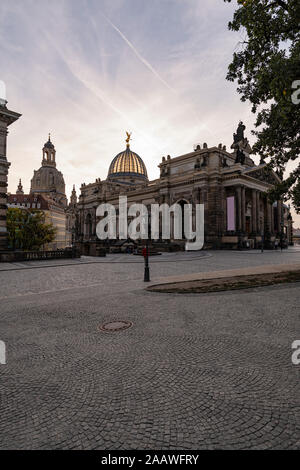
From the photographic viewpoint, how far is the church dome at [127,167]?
3241 inches

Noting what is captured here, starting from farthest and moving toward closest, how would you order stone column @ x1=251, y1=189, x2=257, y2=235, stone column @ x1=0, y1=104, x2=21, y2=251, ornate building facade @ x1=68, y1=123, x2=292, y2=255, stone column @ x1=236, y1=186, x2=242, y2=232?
stone column @ x1=251, y1=189, x2=257, y2=235 < ornate building facade @ x1=68, y1=123, x2=292, y2=255 < stone column @ x1=236, y1=186, x2=242, y2=232 < stone column @ x1=0, y1=104, x2=21, y2=251

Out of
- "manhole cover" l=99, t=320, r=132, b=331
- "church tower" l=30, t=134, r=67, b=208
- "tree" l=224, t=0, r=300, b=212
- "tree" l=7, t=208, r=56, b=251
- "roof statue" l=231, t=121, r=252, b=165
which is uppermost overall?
"church tower" l=30, t=134, r=67, b=208

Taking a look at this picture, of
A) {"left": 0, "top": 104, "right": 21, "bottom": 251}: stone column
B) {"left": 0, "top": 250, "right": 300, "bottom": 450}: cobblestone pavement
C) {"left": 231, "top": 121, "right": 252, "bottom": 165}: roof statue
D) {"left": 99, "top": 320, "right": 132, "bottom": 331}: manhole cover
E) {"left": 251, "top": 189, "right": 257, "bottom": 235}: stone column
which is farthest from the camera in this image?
{"left": 231, "top": 121, "right": 252, "bottom": 165}: roof statue

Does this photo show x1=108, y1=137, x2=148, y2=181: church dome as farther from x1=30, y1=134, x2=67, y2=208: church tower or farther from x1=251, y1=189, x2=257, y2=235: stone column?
x1=30, y1=134, x2=67, y2=208: church tower

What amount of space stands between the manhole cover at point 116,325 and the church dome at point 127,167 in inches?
3113

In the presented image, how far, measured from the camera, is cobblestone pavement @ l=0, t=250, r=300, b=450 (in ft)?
7.79

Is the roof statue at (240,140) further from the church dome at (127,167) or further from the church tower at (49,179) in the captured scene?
the church tower at (49,179)

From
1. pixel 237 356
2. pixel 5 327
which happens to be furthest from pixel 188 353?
pixel 5 327

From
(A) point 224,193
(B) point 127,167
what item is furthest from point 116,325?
(B) point 127,167

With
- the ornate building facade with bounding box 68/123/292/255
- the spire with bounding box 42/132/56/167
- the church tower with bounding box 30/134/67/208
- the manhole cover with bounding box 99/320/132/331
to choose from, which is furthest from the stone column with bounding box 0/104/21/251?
the spire with bounding box 42/132/56/167

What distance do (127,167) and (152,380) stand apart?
275ft

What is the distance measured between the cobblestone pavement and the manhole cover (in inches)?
8.4

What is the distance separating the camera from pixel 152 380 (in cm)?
331
